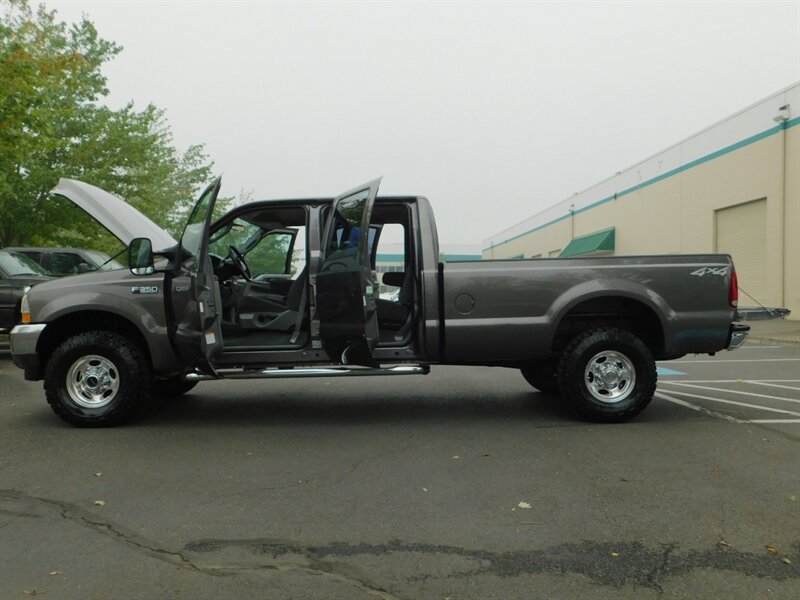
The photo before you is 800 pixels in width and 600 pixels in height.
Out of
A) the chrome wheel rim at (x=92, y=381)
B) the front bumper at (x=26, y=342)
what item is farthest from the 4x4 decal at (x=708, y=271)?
the front bumper at (x=26, y=342)

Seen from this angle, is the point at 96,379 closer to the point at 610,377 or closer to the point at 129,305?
the point at 129,305

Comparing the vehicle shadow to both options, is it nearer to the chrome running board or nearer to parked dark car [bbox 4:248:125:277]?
the chrome running board

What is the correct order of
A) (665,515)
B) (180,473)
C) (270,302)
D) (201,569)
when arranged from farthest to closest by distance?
(270,302) → (180,473) → (665,515) → (201,569)

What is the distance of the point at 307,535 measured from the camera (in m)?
3.69

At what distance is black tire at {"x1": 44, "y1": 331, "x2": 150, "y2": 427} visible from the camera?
6160 mm

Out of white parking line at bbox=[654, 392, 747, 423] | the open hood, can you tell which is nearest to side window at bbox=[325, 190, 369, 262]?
the open hood

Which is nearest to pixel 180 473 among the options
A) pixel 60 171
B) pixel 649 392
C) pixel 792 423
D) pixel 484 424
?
pixel 484 424

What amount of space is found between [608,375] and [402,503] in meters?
2.95

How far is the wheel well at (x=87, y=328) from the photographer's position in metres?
6.43

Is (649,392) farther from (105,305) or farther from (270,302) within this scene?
(105,305)

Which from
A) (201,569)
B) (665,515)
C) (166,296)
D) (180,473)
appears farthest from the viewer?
(166,296)

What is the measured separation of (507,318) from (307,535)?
3207 mm

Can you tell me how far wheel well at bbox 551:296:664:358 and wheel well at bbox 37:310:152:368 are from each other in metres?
3.96

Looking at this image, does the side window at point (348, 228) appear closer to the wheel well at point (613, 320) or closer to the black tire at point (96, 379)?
the black tire at point (96, 379)
